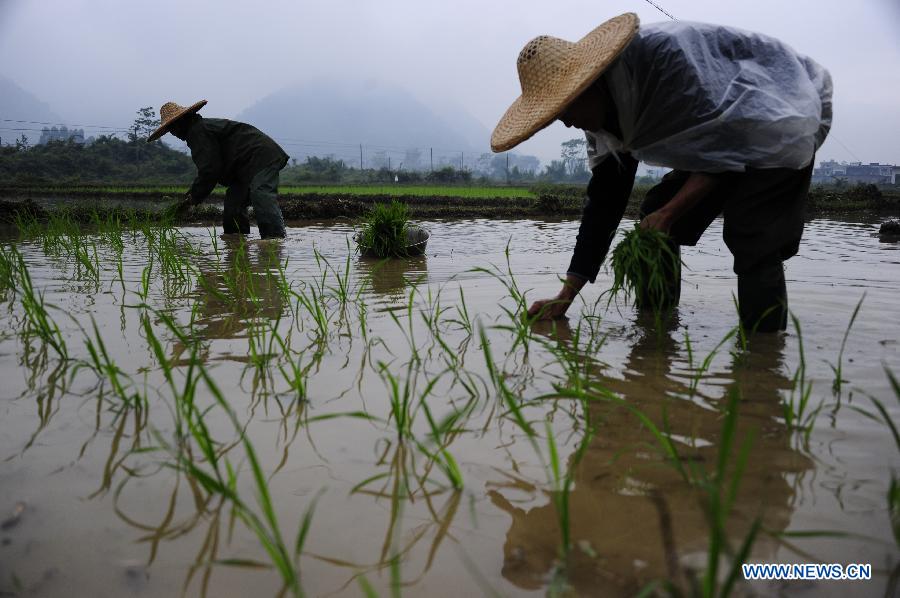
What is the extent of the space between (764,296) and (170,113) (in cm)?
573

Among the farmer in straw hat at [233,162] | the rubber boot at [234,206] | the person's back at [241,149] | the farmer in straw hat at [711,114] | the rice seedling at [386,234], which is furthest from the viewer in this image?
the rubber boot at [234,206]

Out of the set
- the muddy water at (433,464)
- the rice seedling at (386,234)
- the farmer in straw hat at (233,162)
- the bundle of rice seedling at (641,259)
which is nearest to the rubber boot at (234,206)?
the farmer in straw hat at (233,162)

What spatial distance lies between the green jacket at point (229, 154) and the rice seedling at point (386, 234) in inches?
81.2

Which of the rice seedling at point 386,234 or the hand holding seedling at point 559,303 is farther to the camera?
the rice seedling at point 386,234

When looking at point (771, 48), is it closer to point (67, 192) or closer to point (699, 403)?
point (699, 403)

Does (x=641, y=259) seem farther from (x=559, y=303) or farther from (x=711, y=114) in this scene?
(x=711, y=114)

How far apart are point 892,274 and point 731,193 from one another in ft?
7.60

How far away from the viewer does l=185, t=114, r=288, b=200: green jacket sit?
6.34 meters

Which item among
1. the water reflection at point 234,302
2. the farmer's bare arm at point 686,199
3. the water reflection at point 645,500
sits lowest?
the water reflection at point 645,500

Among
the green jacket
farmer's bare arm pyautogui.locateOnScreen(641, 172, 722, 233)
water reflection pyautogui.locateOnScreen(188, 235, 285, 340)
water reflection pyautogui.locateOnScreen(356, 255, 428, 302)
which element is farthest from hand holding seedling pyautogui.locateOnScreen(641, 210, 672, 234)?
the green jacket

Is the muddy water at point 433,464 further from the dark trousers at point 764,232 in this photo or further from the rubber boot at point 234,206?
the rubber boot at point 234,206

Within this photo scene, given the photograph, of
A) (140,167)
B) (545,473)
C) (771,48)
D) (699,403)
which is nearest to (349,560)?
(545,473)

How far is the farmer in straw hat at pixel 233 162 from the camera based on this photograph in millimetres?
6293

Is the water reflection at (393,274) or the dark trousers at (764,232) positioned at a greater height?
the dark trousers at (764,232)
